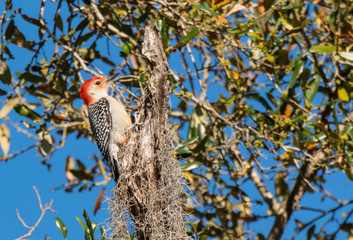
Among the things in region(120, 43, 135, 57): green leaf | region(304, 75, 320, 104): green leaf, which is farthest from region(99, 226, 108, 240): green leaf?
region(304, 75, 320, 104): green leaf

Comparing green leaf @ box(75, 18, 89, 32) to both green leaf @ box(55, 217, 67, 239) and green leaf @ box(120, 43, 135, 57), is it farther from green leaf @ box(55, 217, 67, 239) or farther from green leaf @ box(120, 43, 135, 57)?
green leaf @ box(55, 217, 67, 239)

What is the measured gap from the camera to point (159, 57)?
4027 millimetres

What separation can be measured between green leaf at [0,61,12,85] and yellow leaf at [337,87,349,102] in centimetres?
342

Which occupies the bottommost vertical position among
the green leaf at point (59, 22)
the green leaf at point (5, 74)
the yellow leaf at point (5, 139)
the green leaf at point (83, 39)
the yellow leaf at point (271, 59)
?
the yellow leaf at point (5, 139)

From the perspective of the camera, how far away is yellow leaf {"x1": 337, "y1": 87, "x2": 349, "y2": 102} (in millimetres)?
5497

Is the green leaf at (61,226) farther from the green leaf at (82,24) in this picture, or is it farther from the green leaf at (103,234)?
the green leaf at (82,24)

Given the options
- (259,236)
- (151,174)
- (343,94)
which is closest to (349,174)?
(343,94)

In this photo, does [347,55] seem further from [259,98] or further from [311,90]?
[259,98]

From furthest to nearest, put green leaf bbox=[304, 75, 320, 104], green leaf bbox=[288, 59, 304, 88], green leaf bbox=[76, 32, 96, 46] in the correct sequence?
green leaf bbox=[76, 32, 96, 46], green leaf bbox=[304, 75, 320, 104], green leaf bbox=[288, 59, 304, 88]

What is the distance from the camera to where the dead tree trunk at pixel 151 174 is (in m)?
4.06

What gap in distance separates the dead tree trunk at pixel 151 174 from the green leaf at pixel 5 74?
1971mm

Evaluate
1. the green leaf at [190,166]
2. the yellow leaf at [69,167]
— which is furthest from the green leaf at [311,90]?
the yellow leaf at [69,167]

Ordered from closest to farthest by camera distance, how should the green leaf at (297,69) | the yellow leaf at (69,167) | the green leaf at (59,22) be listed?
1. the green leaf at (297,69)
2. the green leaf at (59,22)
3. the yellow leaf at (69,167)

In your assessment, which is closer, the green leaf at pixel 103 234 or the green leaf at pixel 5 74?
the green leaf at pixel 103 234
